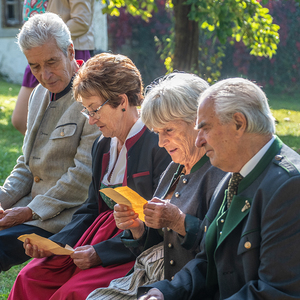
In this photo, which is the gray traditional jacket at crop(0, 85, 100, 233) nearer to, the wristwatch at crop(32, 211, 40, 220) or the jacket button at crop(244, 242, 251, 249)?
the wristwatch at crop(32, 211, 40, 220)

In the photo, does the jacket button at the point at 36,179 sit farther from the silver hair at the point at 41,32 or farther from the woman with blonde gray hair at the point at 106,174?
the silver hair at the point at 41,32

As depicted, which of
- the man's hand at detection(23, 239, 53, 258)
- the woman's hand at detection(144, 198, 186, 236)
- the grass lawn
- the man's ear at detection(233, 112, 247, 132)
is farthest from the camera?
the grass lawn

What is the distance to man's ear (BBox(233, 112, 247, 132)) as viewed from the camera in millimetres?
1633

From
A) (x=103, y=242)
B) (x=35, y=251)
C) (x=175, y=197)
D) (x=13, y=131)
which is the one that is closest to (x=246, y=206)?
(x=175, y=197)

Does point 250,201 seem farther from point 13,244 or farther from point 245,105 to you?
point 13,244

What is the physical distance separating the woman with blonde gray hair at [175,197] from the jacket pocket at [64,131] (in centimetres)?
88

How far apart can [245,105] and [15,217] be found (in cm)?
194

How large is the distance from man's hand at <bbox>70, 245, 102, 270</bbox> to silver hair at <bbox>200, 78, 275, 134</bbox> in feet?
3.99

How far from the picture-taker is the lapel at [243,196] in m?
1.64

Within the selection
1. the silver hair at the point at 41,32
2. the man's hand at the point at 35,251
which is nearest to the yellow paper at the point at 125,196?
the man's hand at the point at 35,251

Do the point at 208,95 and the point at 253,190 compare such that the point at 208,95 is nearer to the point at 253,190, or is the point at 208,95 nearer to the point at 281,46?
the point at 253,190

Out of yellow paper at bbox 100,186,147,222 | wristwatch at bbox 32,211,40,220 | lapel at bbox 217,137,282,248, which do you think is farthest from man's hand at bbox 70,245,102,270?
lapel at bbox 217,137,282,248

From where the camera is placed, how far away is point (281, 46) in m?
16.0

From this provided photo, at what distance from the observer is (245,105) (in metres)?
1.64
